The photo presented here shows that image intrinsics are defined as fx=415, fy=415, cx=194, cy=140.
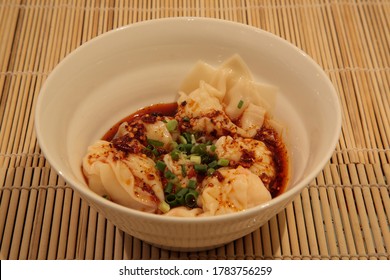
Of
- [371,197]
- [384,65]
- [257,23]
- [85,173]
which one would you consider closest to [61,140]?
[85,173]

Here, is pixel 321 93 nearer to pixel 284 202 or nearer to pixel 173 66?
pixel 284 202

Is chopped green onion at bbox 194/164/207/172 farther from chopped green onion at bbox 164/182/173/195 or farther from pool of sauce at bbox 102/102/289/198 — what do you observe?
pool of sauce at bbox 102/102/289/198

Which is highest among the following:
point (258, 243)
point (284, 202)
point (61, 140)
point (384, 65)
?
point (384, 65)

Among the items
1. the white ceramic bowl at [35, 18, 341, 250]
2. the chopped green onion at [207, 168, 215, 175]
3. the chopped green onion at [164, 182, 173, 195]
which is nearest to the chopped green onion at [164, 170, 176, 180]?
the chopped green onion at [164, 182, 173, 195]

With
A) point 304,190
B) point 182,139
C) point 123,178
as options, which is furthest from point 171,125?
point 304,190

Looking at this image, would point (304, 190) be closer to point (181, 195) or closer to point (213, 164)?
point (213, 164)

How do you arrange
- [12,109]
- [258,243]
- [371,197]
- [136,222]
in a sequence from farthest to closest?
[12,109] → [371,197] → [258,243] → [136,222]

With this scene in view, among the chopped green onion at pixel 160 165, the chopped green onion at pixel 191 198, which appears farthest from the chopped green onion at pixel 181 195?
the chopped green onion at pixel 160 165
